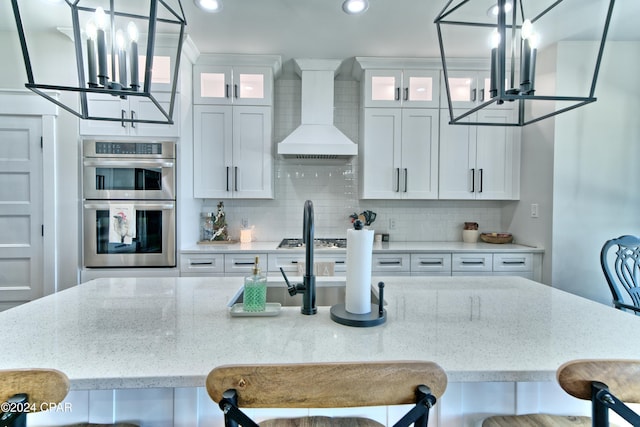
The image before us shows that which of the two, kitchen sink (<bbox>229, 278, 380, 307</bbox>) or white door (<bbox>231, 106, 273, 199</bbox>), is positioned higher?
white door (<bbox>231, 106, 273, 199</bbox>)

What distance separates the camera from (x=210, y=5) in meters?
2.24

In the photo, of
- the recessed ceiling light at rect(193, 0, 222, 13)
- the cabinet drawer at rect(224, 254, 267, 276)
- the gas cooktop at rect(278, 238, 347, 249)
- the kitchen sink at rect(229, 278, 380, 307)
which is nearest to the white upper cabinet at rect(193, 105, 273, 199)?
the gas cooktop at rect(278, 238, 347, 249)

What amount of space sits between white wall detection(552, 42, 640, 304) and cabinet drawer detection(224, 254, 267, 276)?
8.57 ft

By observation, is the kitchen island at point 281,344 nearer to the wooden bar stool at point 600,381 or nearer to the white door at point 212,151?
the wooden bar stool at point 600,381

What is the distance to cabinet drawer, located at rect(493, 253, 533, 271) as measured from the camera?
2.86 metres

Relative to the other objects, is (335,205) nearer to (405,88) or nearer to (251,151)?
(251,151)

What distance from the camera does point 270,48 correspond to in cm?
290

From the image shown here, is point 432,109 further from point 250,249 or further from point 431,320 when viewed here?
point 431,320

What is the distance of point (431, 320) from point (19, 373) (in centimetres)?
113

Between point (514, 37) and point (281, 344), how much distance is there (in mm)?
1298

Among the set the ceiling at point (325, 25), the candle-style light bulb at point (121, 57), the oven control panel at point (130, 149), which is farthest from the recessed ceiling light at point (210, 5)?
the candle-style light bulb at point (121, 57)

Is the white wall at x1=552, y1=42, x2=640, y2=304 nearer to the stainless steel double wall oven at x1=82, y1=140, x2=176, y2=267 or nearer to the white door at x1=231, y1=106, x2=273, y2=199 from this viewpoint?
the white door at x1=231, y1=106, x2=273, y2=199

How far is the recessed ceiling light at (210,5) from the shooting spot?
2.19 meters

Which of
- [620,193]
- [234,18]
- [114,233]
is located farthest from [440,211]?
[114,233]
